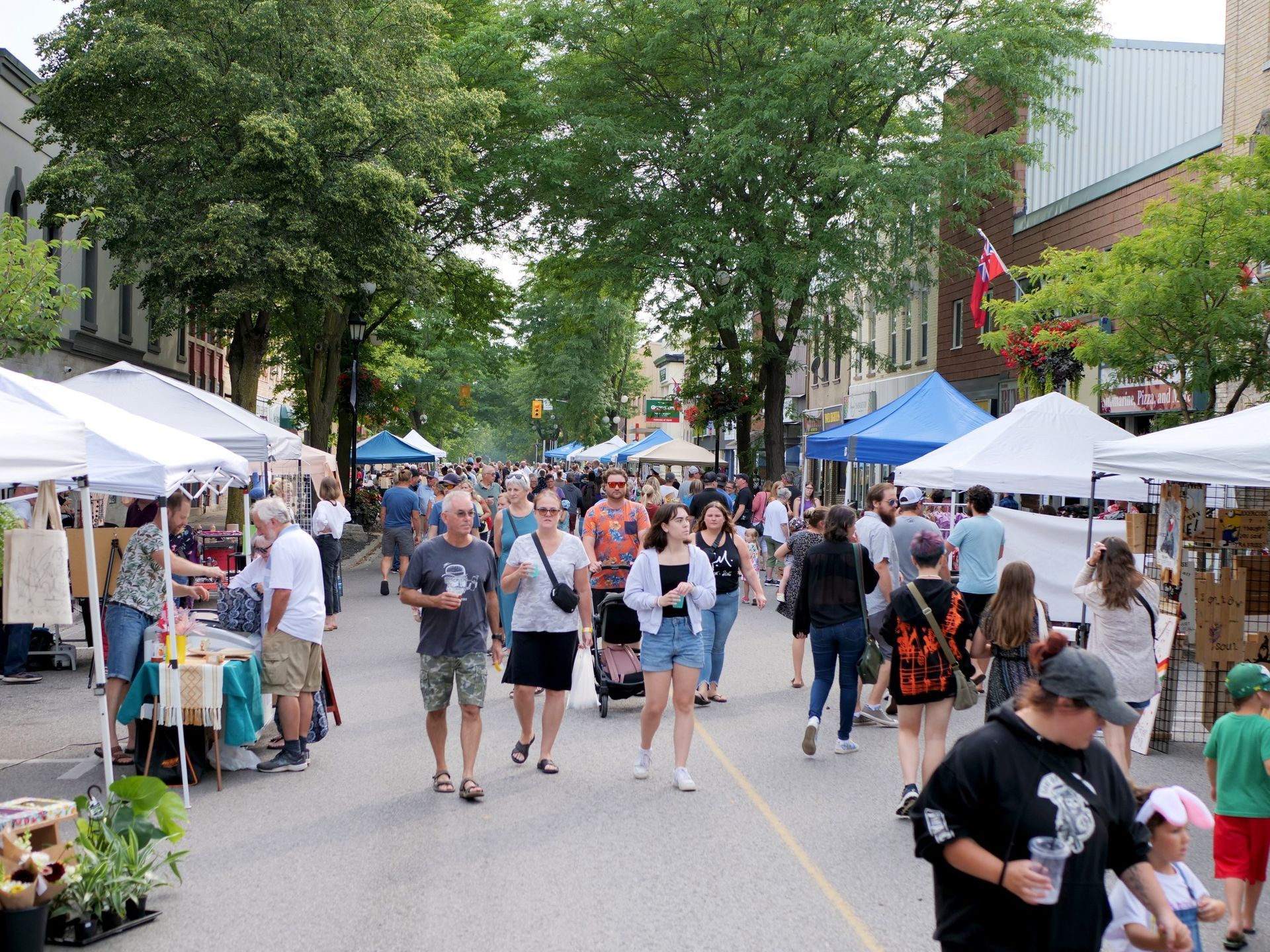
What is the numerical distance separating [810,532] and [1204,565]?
10.5 feet

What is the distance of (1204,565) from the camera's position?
10281 millimetres

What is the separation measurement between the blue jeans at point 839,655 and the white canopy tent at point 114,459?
4177mm

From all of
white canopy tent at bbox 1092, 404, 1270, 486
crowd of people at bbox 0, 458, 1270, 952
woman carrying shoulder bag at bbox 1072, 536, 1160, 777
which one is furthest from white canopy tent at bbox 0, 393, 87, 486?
white canopy tent at bbox 1092, 404, 1270, 486

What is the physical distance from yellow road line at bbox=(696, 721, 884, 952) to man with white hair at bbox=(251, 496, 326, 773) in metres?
2.85

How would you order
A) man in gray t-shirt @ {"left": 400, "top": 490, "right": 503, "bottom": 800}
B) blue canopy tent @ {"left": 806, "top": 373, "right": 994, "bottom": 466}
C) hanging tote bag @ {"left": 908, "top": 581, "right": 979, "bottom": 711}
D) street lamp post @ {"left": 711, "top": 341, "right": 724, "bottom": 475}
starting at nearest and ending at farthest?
hanging tote bag @ {"left": 908, "top": 581, "right": 979, "bottom": 711}
man in gray t-shirt @ {"left": 400, "top": 490, "right": 503, "bottom": 800}
blue canopy tent @ {"left": 806, "top": 373, "right": 994, "bottom": 466}
street lamp post @ {"left": 711, "top": 341, "right": 724, "bottom": 475}

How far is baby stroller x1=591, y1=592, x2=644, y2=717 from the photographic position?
10438 millimetres

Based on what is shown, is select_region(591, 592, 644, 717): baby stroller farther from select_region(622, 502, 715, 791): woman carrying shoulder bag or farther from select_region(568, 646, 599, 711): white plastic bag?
select_region(622, 502, 715, 791): woman carrying shoulder bag

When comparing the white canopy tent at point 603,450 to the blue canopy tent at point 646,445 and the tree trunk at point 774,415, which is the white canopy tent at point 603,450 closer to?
the blue canopy tent at point 646,445

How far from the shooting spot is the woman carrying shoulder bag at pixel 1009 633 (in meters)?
7.09

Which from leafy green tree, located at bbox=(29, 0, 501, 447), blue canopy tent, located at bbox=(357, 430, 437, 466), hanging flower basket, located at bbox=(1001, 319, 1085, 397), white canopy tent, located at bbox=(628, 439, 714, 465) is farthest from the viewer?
blue canopy tent, located at bbox=(357, 430, 437, 466)

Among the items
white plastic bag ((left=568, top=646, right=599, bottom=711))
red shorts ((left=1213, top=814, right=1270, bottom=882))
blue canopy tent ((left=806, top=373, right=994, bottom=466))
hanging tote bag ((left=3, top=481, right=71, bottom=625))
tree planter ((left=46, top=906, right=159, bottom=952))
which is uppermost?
blue canopy tent ((left=806, top=373, right=994, bottom=466))

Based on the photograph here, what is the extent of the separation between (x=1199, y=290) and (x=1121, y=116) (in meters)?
16.8

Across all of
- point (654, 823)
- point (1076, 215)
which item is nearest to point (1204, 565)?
point (654, 823)

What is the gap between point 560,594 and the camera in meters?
7.87
